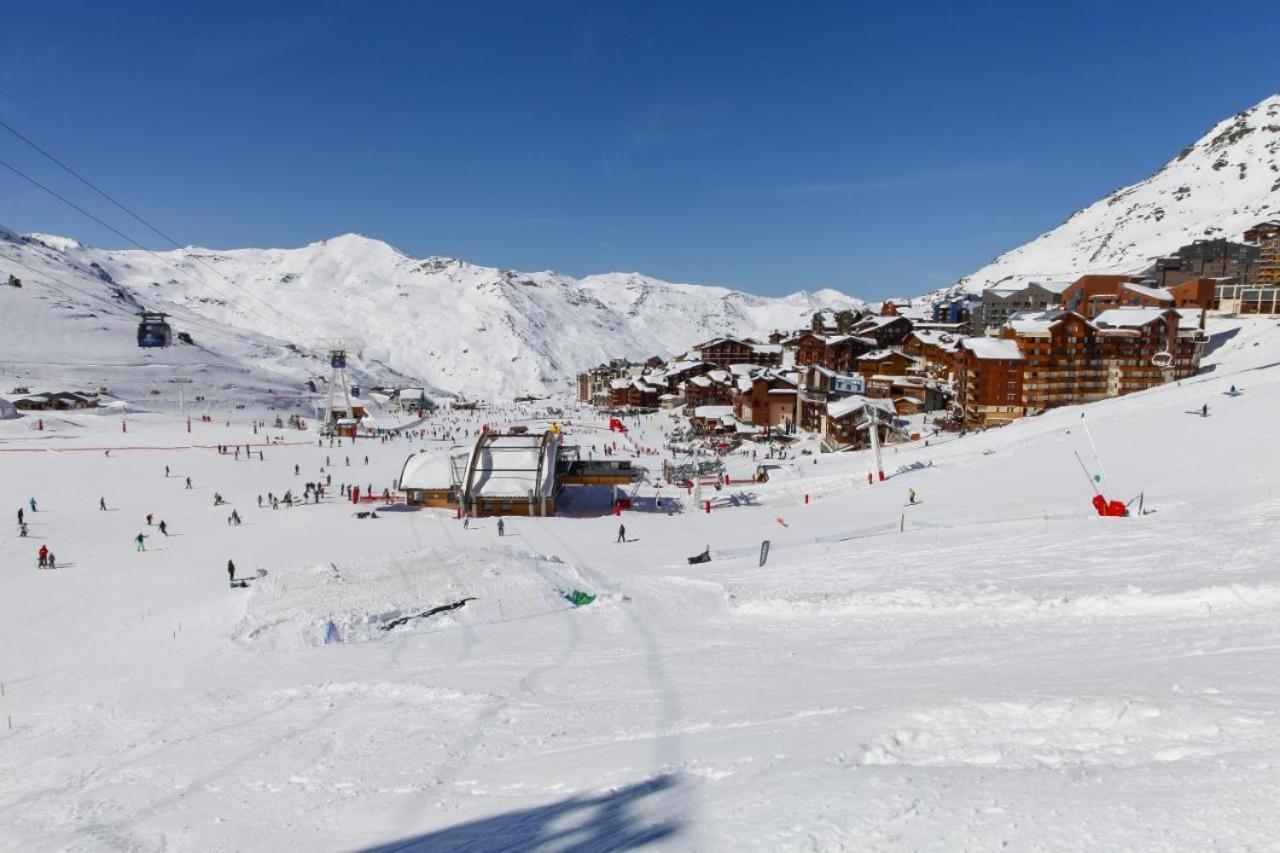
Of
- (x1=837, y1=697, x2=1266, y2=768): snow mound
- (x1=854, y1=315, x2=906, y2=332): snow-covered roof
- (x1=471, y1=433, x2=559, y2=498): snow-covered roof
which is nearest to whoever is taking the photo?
(x1=837, y1=697, x2=1266, y2=768): snow mound

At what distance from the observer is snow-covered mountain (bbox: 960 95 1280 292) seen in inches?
5148

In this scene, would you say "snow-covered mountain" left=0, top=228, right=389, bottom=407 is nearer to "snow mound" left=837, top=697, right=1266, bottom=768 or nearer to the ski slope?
the ski slope

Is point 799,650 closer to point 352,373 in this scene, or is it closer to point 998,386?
point 998,386

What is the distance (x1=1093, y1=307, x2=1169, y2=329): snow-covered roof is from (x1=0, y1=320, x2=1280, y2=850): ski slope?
106 feet

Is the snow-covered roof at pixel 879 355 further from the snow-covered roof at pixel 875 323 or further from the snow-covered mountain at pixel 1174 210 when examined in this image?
the snow-covered mountain at pixel 1174 210

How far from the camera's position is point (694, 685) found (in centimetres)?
991

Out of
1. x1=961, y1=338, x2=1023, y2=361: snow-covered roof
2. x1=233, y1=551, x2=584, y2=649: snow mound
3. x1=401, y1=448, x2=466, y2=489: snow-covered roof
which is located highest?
x1=961, y1=338, x2=1023, y2=361: snow-covered roof

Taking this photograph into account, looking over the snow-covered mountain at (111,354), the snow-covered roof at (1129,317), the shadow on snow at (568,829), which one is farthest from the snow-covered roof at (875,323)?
the shadow on snow at (568,829)

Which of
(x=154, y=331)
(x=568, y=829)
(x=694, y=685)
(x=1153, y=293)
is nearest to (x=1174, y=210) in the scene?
(x=1153, y=293)

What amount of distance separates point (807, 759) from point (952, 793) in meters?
1.33

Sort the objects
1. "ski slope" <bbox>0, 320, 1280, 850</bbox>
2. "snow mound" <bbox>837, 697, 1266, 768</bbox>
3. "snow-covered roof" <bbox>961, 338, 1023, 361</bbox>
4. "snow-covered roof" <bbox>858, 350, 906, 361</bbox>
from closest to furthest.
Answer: "ski slope" <bbox>0, 320, 1280, 850</bbox>
"snow mound" <bbox>837, 697, 1266, 768</bbox>
"snow-covered roof" <bbox>961, 338, 1023, 361</bbox>
"snow-covered roof" <bbox>858, 350, 906, 361</bbox>

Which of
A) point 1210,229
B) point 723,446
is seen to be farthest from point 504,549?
point 1210,229

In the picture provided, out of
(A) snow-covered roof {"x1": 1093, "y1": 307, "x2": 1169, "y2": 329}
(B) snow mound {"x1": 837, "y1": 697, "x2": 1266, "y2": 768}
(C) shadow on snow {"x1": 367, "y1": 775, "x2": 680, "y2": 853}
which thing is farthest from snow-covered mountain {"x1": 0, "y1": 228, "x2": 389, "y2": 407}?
(B) snow mound {"x1": 837, "y1": 697, "x2": 1266, "y2": 768}

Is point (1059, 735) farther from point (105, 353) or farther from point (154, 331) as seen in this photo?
point (105, 353)
